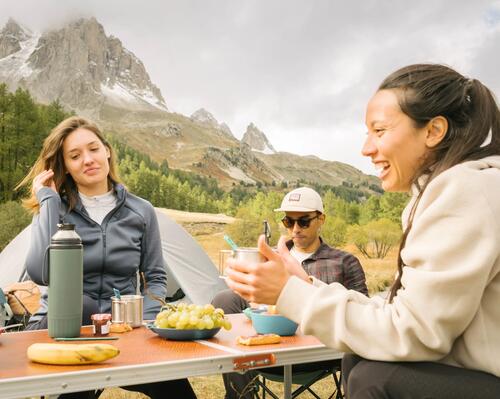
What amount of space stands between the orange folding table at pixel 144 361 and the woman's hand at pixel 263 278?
28cm

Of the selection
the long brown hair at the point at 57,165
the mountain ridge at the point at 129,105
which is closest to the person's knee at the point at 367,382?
the long brown hair at the point at 57,165

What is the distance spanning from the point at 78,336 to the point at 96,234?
101cm

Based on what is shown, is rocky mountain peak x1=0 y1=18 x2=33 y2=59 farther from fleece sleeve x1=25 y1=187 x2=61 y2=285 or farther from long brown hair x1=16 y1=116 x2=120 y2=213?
fleece sleeve x1=25 y1=187 x2=61 y2=285

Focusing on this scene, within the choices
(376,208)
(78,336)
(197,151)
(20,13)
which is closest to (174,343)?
(78,336)

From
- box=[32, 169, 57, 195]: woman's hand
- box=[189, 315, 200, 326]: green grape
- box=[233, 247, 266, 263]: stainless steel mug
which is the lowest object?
box=[189, 315, 200, 326]: green grape

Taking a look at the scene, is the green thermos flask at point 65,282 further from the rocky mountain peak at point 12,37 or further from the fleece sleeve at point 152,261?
the rocky mountain peak at point 12,37

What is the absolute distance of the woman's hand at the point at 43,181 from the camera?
3.08 metres

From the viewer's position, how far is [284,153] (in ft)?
359

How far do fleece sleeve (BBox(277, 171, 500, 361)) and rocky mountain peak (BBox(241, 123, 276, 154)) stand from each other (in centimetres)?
14707

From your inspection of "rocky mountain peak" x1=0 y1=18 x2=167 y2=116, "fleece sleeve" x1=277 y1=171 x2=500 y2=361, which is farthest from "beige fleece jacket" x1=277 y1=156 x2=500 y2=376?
"rocky mountain peak" x1=0 y1=18 x2=167 y2=116

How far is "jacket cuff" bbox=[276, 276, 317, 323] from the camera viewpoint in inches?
62.8

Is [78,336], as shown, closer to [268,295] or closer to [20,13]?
[268,295]

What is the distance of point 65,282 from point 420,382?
3.79 ft

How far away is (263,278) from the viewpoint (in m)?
1.62
